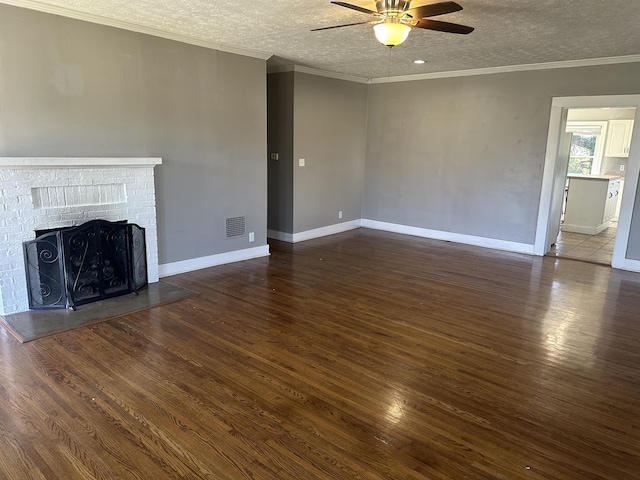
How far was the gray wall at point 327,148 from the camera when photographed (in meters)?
6.41

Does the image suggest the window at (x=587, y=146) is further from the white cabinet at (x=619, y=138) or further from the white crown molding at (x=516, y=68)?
the white crown molding at (x=516, y=68)

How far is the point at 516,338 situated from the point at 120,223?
3.67m

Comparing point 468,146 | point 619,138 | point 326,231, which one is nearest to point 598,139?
point 619,138

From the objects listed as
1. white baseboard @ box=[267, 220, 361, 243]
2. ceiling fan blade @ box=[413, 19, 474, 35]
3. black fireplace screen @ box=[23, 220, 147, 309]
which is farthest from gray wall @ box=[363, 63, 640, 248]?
black fireplace screen @ box=[23, 220, 147, 309]

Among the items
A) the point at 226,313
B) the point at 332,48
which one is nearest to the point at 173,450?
the point at 226,313

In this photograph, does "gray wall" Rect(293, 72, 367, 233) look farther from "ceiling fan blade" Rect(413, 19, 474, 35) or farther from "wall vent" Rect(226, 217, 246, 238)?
"ceiling fan blade" Rect(413, 19, 474, 35)

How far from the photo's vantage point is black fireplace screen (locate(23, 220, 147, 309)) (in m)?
3.70

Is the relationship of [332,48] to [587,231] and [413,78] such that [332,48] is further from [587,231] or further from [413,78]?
[587,231]

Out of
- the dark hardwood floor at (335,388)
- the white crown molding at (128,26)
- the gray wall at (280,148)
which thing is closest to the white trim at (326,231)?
the gray wall at (280,148)

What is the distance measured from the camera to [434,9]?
2754mm

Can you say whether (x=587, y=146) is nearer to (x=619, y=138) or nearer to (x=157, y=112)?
(x=619, y=138)

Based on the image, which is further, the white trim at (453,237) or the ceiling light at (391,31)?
the white trim at (453,237)

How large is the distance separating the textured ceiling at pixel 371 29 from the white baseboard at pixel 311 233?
99.0 inches

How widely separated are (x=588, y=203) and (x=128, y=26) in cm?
748
